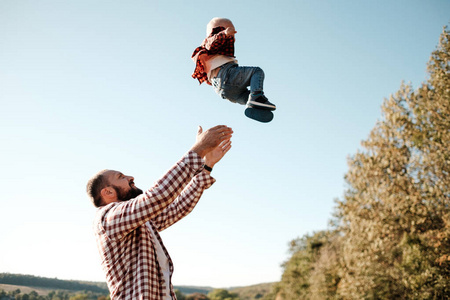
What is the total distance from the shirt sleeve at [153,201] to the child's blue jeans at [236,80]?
1.05m

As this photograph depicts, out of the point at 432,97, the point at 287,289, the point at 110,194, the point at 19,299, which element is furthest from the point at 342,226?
the point at 287,289

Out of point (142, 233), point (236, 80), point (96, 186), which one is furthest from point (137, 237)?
point (236, 80)

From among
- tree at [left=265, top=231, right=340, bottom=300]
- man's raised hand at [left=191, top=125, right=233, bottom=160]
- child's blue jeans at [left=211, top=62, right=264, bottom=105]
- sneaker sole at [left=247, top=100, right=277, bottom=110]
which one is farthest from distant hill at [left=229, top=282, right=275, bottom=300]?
man's raised hand at [left=191, top=125, right=233, bottom=160]

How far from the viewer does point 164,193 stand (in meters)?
2.84

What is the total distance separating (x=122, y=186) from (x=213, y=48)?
1.54 m

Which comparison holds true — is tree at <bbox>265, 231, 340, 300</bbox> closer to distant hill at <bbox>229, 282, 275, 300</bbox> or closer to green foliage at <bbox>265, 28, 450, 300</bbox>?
green foliage at <bbox>265, 28, 450, 300</bbox>

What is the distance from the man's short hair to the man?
2cm

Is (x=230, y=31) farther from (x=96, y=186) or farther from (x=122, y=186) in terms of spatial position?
(x=96, y=186)

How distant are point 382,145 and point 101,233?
16.9m

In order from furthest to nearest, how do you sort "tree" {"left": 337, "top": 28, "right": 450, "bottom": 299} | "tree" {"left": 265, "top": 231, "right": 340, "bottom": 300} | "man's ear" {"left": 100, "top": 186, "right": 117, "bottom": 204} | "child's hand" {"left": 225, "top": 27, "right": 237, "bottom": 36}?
"tree" {"left": 265, "top": 231, "right": 340, "bottom": 300}
"tree" {"left": 337, "top": 28, "right": 450, "bottom": 299}
"child's hand" {"left": 225, "top": 27, "right": 237, "bottom": 36}
"man's ear" {"left": 100, "top": 186, "right": 117, "bottom": 204}

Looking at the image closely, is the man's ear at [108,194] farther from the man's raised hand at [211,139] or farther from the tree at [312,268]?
the tree at [312,268]

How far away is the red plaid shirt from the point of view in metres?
3.70

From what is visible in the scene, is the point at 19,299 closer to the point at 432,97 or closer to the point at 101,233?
the point at 101,233

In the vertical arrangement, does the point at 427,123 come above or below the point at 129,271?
above
